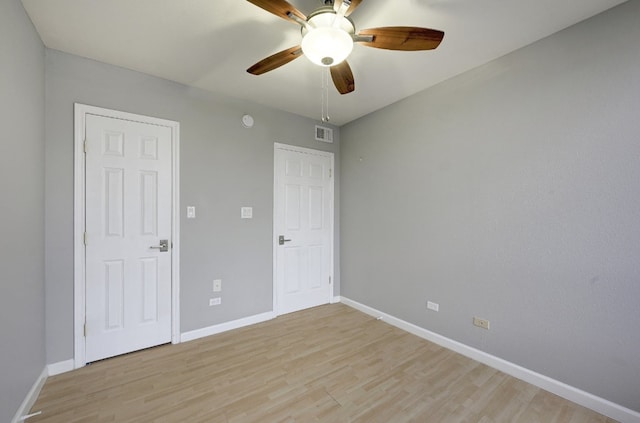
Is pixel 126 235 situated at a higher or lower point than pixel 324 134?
lower

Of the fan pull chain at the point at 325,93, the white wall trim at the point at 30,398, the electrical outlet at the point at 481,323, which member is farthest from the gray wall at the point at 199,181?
the electrical outlet at the point at 481,323

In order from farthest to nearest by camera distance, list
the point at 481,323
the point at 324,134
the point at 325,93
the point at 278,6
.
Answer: the point at 324,134 → the point at 325,93 → the point at 481,323 → the point at 278,6

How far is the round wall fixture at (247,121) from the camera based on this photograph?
298 centimetres

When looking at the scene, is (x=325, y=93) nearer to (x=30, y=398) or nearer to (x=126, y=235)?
(x=126, y=235)

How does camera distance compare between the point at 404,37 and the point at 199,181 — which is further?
the point at 199,181

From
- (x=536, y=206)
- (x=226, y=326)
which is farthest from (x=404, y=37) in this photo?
(x=226, y=326)

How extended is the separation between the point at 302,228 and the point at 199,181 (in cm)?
142

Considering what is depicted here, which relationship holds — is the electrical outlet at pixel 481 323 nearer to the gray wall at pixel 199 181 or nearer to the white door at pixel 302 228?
the white door at pixel 302 228

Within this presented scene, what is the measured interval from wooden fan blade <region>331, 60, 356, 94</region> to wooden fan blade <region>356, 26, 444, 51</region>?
0.83 ft

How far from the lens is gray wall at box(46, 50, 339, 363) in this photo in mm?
2090

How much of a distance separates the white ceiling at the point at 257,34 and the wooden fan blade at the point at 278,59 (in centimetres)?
29

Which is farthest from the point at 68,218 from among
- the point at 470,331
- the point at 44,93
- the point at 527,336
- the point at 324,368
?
the point at 527,336

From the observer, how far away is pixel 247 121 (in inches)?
118

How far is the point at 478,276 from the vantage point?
91.0 inches
